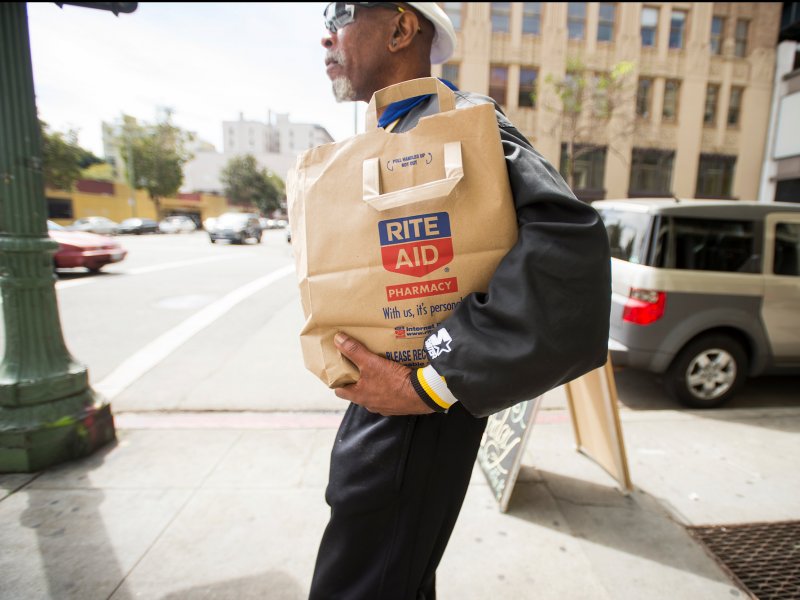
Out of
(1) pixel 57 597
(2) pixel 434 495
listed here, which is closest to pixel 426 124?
(2) pixel 434 495

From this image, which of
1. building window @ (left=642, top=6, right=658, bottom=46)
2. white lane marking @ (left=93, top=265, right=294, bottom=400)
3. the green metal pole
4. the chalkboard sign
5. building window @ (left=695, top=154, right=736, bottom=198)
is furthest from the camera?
building window @ (left=695, top=154, right=736, bottom=198)

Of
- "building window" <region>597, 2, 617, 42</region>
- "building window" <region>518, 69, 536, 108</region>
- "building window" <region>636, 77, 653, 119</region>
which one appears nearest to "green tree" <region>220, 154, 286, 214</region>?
"building window" <region>518, 69, 536, 108</region>

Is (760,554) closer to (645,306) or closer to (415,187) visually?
(645,306)

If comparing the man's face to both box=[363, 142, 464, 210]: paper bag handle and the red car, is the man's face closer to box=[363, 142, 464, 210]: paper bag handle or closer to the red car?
box=[363, 142, 464, 210]: paper bag handle

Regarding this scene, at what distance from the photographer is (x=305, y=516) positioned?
2531mm

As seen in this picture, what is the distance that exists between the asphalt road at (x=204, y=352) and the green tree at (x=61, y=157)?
27161mm

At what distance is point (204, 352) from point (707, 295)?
A: 542 centimetres

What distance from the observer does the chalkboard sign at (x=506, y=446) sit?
2.49 metres

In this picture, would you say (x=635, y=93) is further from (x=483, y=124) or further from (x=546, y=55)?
(x=483, y=124)

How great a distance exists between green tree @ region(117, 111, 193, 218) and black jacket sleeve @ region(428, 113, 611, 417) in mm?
49209

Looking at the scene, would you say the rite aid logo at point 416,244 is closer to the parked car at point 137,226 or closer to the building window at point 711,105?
the building window at point 711,105

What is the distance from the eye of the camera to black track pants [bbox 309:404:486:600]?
1.20 meters

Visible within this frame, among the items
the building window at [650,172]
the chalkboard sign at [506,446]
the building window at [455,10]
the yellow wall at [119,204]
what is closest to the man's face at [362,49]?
the chalkboard sign at [506,446]

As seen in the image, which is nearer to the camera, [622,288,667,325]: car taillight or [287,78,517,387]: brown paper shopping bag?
[287,78,517,387]: brown paper shopping bag
